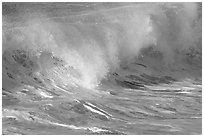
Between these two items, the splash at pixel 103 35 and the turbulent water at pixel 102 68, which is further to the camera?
the splash at pixel 103 35

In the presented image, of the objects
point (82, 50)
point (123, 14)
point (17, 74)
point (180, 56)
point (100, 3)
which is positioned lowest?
point (17, 74)

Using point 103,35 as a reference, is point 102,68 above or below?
below

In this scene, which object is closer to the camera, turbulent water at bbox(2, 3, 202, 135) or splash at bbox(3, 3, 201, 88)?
turbulent water at bbox(2, 3, 202, 135)

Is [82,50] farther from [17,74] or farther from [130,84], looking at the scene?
[17,74]

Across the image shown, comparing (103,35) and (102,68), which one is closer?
(102,68)

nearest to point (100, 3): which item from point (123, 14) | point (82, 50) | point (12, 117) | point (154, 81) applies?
point (123, 14)
